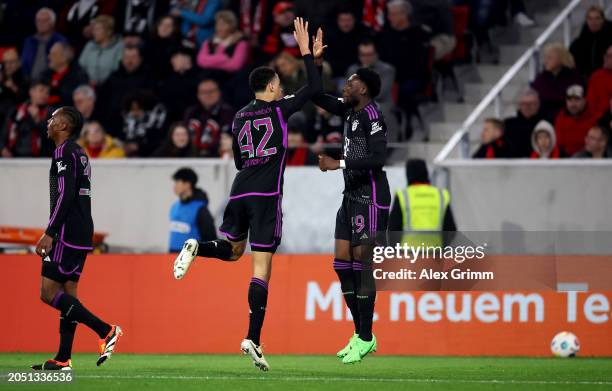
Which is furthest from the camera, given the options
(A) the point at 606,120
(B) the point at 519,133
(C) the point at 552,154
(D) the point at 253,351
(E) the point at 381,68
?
A: (E) the point at 381,68

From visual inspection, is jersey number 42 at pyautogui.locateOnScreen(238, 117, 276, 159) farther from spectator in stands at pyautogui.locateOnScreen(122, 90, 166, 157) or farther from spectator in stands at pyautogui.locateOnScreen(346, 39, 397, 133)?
spectator in stands at pyautogui.locateOnScreen(122, 90, 166, 157)

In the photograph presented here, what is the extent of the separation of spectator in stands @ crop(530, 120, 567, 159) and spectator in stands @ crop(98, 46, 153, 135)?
6.08 m

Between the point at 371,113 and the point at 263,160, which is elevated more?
the point at 371,113

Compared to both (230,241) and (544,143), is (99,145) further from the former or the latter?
(230,241)

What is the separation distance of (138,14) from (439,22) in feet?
16.6

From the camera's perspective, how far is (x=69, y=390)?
35.4ft

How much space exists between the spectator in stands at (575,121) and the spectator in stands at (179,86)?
536cm

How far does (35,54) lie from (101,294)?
21.9ft

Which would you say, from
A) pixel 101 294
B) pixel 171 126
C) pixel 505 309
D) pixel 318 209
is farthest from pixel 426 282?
pixel 171 126

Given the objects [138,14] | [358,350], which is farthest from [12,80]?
[358,350]

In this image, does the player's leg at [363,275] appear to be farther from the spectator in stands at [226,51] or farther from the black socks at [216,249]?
the spectator in stands at [226,51]

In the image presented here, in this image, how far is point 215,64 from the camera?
20625mm

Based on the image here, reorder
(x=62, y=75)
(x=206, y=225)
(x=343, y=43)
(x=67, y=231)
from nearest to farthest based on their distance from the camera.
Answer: (x=67, y=231)
(x=206, y=225)
(x=343, y=43)
(x=62, y=75)

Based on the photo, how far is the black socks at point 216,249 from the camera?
12.4 meters
